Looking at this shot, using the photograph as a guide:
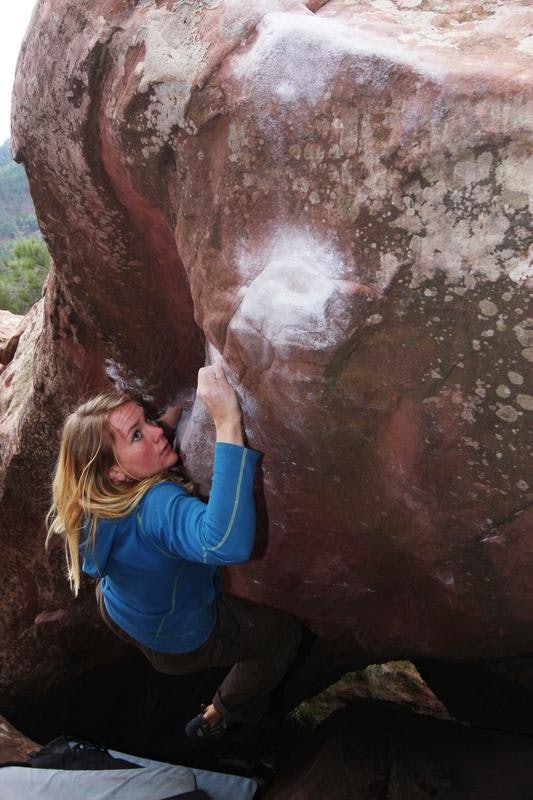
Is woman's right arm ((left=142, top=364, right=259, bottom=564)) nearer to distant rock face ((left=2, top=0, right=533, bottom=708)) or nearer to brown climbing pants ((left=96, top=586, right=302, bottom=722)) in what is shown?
distant rock face ((left=2, top=0, right=533, bottom=708))

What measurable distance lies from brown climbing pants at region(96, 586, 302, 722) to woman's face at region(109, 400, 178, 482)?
627 mm

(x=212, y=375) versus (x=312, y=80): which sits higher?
(x=312, y=80)

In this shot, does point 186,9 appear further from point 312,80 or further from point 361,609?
point 361,609

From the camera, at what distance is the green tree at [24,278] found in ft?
30.7

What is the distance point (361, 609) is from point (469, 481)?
942 mm

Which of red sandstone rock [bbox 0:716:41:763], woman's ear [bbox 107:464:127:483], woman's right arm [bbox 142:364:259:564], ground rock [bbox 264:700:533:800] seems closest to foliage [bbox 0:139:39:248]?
red sandstone rock [bbox 0:716:41:763]

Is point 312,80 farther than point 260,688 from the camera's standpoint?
No

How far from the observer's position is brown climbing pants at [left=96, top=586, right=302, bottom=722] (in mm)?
2246

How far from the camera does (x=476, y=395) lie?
1.44m

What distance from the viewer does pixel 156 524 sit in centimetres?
174

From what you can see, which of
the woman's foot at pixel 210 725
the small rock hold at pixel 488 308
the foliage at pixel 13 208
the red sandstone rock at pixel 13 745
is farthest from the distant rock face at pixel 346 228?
the foliage at pixel 13 208

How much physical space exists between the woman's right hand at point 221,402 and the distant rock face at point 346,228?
0.04m

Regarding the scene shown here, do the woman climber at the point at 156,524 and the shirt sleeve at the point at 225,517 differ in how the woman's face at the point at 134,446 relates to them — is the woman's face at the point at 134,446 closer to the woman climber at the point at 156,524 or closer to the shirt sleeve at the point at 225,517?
the woman climber at the point at 156,524

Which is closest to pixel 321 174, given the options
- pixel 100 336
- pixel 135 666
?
pixel 100 336
